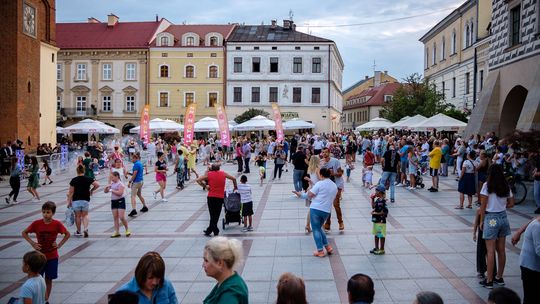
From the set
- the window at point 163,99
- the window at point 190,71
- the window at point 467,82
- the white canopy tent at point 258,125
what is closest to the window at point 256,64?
the window at point 190,71

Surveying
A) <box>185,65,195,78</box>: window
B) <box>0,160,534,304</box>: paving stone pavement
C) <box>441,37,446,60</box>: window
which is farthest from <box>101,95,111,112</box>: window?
<box>0,160,534,304</box>: paving stone pavement

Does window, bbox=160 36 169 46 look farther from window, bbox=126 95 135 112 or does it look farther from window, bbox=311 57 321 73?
window, bbox=311 57 321 73

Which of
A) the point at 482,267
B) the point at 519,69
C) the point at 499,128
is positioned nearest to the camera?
the point at 482,267

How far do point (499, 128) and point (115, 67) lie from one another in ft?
Answer: 143

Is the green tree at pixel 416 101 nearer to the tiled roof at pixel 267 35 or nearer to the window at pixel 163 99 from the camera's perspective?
the tiled roof at pixel 267 35

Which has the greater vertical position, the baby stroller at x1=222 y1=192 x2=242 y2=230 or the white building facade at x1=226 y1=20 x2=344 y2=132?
the white building facade at x1=226 y1=20 x2=344 y2=132

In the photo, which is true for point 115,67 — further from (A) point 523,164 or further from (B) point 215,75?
(A) point 523,164

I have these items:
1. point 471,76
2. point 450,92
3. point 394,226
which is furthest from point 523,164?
point 450,92

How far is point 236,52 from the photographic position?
56.5 meters

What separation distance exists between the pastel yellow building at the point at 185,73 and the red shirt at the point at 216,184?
1788 inches

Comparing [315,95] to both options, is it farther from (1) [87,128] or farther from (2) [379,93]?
(2) [379,93]

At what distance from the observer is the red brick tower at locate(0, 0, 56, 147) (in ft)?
94.3

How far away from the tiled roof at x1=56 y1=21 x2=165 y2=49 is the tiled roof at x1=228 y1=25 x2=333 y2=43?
980cm

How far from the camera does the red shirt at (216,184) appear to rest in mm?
11651
